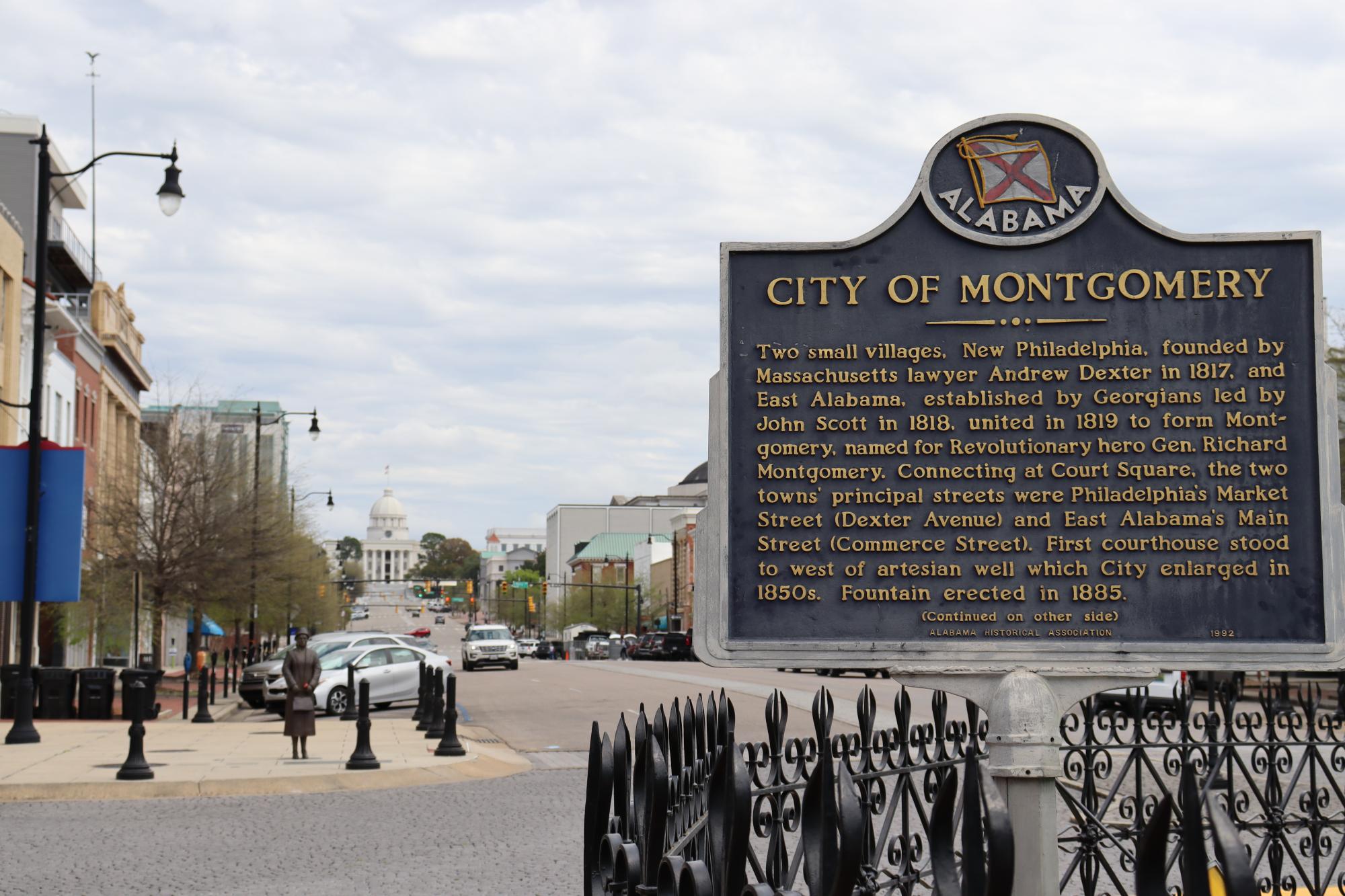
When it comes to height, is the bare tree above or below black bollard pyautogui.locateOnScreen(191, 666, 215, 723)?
above

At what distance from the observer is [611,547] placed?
147 meters

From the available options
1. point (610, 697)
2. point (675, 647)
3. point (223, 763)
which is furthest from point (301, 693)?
point (675, 647)

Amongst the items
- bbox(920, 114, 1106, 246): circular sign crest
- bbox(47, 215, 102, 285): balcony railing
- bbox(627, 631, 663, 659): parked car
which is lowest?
bbox(627, 631, 663, 659): parked car

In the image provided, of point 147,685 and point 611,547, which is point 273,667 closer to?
point 147,685

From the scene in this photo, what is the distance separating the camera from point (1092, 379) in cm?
572

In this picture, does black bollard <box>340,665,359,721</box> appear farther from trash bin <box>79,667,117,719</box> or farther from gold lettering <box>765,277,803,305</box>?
gold lettering <box>765,277,803,305</box>

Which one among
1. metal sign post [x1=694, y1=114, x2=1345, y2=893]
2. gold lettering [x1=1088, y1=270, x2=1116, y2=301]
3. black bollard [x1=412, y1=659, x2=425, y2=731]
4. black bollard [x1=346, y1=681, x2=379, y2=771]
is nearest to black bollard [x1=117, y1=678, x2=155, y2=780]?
black bollard [x1=346, y1=681, x2=379, y2=771]

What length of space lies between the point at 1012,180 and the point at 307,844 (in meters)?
8.75

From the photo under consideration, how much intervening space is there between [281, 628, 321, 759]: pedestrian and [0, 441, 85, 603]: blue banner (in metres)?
3.96

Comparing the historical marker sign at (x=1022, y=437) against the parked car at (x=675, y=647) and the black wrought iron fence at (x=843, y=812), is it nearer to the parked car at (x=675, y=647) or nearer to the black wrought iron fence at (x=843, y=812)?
the black wrought iron fence at (x=843, y=812)

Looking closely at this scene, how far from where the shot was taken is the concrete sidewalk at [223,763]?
606 inches

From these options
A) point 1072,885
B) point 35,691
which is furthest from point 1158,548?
point 35,691

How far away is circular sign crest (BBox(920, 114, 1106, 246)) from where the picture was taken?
5.77 meters

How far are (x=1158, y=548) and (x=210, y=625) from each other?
53665 millimetres
